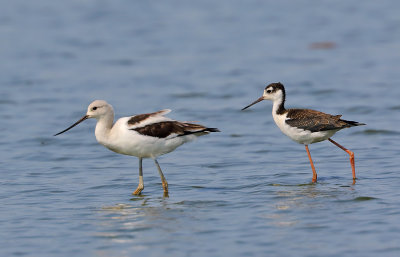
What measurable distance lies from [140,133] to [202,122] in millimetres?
6480

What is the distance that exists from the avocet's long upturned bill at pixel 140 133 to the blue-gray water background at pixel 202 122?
27.7 inches

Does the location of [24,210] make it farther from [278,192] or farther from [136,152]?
[278,192]

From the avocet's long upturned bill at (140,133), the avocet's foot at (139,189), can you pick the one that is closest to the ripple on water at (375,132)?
the avocet's long upturned bill at (140,133)

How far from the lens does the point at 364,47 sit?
26188 mm

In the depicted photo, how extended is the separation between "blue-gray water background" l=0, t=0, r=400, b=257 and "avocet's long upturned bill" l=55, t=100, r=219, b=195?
70 cm

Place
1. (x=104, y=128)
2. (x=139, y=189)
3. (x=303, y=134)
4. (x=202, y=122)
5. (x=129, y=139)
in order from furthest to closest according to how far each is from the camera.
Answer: (x=202, y=122), (x=303, y=134), (x=139, y=189), (x=104, y=128), (x=129, y=139)

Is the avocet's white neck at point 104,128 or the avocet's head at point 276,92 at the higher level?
the avocet's head at point 276,92

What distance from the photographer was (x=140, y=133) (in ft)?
37.7

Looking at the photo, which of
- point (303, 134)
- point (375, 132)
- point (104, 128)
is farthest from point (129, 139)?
point (375, 132)

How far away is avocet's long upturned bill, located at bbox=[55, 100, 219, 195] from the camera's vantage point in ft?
37.7

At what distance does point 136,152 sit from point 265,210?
89.3 inches

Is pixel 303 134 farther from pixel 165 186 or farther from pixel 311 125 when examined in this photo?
pixel 165 186

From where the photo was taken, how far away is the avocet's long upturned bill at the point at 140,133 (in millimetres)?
11484

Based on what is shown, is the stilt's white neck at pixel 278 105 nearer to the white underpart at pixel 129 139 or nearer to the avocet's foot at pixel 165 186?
the white underpart at pixel 129 139
